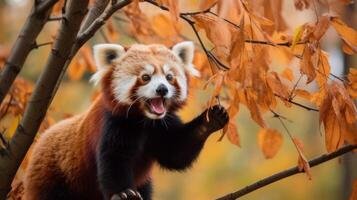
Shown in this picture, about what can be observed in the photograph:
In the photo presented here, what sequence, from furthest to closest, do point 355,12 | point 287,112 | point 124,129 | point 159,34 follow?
1. point 287,112
2. point 355,12
3. point 159,34
4. point 124,129

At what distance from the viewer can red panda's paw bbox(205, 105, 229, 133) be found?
3.86 metres

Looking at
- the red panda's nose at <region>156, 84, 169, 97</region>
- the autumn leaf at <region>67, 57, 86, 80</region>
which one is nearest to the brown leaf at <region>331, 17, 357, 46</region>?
the red panda's nose at <region>156, 84, 169, 97</region>

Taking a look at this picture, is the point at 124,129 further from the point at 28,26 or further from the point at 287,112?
the point at 287,112

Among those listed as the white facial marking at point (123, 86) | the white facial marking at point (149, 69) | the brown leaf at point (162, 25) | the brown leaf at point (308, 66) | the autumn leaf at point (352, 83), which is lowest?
the white facial marking at point (123, 86)

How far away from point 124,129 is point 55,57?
117 centimetres

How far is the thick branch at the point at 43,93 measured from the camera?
9.73ft

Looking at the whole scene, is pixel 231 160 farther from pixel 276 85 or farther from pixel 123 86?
pixel 276 85

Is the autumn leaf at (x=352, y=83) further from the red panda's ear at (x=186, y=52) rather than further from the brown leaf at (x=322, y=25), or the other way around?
the red panda's ear at (x=186, y=52)

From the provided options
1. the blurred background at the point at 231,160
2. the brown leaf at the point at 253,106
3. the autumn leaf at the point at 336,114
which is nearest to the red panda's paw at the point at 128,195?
the brown leaf at the point at 253,106

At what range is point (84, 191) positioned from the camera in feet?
14.4

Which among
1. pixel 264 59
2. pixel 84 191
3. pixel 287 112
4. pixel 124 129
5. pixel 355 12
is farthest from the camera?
pixel 287 112

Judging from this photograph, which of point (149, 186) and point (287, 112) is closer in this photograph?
point (149, 186)

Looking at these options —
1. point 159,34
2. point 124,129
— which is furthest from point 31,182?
point 159,34

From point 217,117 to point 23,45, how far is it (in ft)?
4.31
